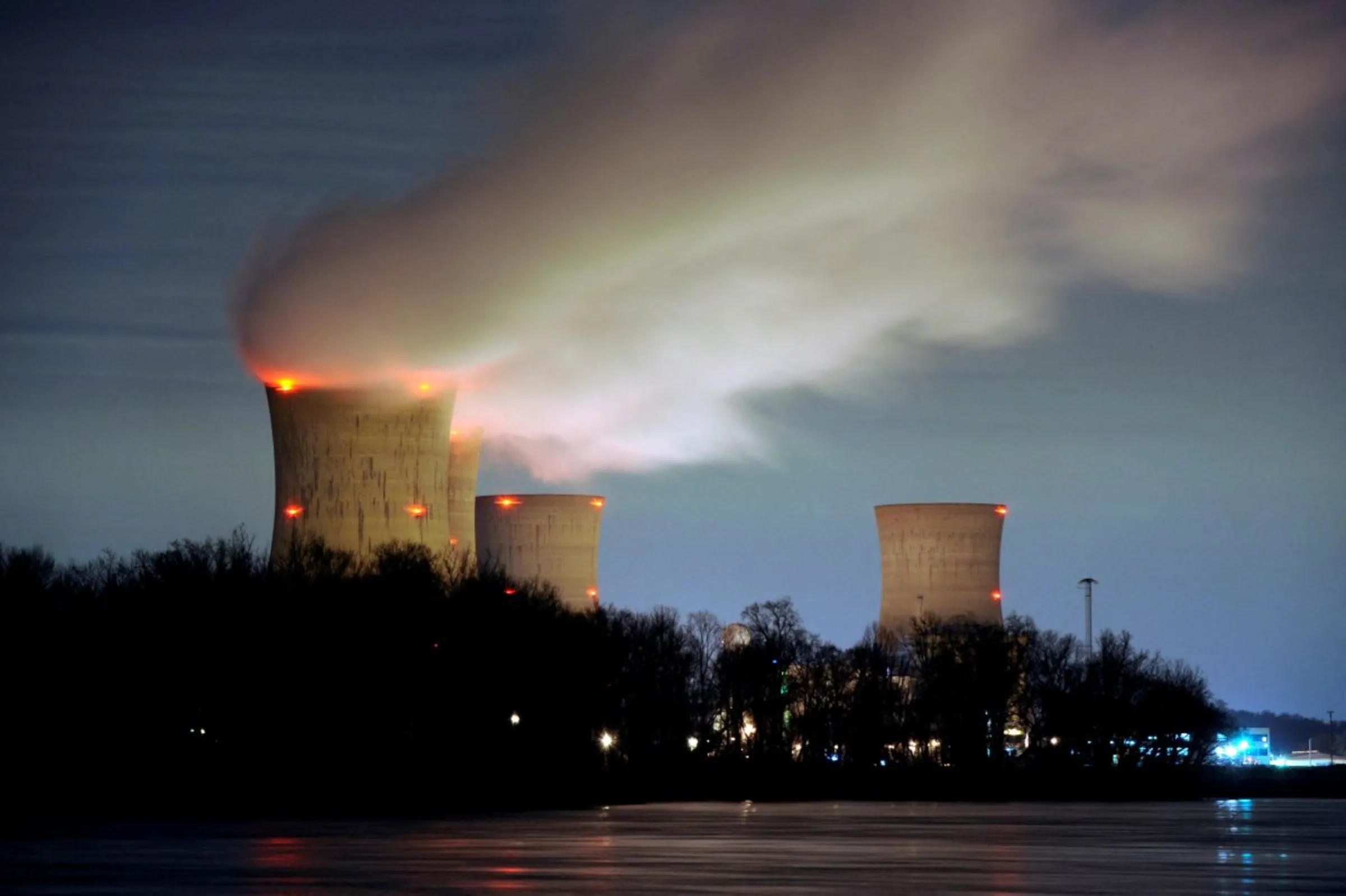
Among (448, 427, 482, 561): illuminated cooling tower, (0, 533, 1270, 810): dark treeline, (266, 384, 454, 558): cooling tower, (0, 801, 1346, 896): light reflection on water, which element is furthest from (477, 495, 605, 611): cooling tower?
(0, 801, 1346, 896): light reflection on water

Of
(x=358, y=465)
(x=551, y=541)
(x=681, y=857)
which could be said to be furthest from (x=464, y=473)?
(x=681, y=857)

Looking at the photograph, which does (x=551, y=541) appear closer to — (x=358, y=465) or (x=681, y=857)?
(x=358, y=465)

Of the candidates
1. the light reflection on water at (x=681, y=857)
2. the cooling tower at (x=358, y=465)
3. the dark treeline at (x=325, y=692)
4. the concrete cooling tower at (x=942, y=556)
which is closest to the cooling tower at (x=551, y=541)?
the dark treeline at (x=325, y=692)

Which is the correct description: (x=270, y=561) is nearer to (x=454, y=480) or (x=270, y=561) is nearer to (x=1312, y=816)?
(x=454, y=480)

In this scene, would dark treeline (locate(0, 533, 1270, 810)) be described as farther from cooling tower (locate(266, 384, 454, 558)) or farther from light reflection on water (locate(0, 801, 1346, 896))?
light reflection on water (locate(0, 801, 1346, 896))

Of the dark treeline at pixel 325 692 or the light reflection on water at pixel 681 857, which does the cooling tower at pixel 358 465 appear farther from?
the light reflection on water at pixel 681 857

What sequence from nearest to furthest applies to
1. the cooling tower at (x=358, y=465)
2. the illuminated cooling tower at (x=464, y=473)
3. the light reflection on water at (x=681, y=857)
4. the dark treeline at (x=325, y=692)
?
the light reflection on water at (x=681, y=857) → the dark treeline at (x=325, y=692) → the cooling tower at (x=358, y=465) → the illuminated cooling tower at (x=464, y=473)

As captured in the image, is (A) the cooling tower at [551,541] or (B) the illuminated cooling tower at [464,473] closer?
(B) the illuminated cooling tower at [464,473]
